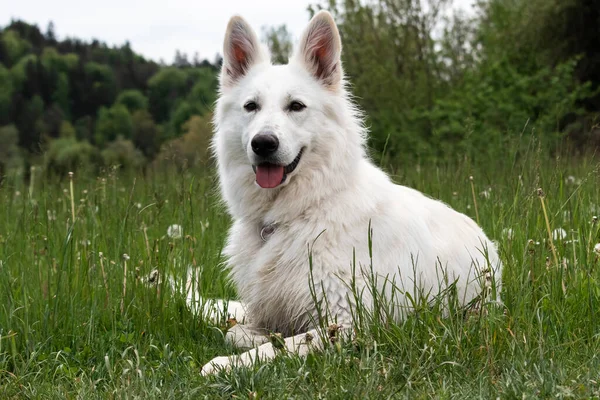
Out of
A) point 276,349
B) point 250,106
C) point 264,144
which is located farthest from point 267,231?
point 276,349

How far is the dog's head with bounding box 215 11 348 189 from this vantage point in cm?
391

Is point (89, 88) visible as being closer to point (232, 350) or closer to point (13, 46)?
point (13, 46)

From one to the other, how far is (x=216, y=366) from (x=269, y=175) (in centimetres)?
130

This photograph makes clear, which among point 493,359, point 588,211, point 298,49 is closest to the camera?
point 493,359

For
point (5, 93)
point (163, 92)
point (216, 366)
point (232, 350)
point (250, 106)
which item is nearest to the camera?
point (216, 366)

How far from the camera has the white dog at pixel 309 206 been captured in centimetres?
380

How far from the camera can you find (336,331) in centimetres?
Answer: 316

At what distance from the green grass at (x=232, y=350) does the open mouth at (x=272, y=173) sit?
0.71 meters

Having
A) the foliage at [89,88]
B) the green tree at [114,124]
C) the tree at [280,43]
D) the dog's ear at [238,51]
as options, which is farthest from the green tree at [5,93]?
the dog's ear at [238,51]

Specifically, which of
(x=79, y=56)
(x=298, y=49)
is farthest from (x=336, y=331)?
(x=79, y=56)

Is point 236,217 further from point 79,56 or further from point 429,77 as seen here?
point 79,56

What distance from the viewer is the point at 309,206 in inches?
158

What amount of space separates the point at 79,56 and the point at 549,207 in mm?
61220

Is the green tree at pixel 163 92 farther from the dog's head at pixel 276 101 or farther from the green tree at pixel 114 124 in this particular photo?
the dog's head at pixel 276 101
